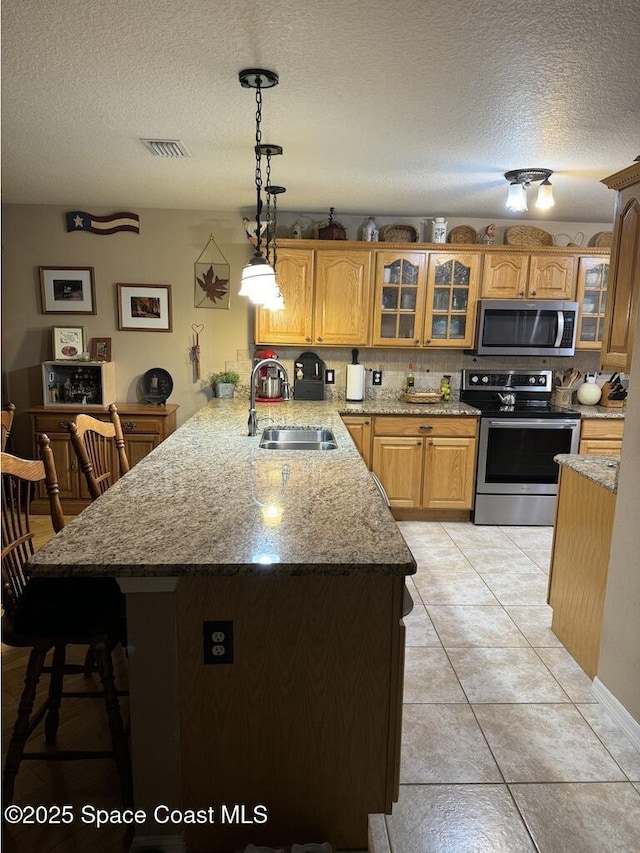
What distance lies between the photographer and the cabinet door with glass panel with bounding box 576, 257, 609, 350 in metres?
4.60

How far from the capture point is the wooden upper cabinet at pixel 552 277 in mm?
4586

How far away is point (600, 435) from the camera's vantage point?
14.7 ft

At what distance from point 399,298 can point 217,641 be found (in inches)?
142

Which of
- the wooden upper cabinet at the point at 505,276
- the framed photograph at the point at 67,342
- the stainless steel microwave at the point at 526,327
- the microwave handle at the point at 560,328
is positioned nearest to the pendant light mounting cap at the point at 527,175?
the wooden upper cabinet at the point at 505,276

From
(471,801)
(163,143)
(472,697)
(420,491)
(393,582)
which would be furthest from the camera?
(420,491)

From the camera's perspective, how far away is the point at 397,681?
1.60 metres

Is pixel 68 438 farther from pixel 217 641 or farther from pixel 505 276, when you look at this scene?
pixel 505 276

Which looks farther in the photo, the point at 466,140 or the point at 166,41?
the point at 466,140

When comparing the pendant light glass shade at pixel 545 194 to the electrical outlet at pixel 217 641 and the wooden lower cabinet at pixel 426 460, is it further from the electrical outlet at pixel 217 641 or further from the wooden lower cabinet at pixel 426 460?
the electrical outlet at pixel 217 641

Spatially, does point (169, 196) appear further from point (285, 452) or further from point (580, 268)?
point (580, 268)

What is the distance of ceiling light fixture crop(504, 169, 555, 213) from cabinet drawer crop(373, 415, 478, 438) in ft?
5.24

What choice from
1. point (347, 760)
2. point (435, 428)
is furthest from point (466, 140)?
point (347, 760)

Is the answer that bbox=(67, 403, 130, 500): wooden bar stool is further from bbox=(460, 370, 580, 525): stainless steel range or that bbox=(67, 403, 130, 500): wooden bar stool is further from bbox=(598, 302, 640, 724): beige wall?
bbox=(460, 370, 580, 525): stainless steel range

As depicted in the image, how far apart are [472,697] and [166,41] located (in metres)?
2.73
